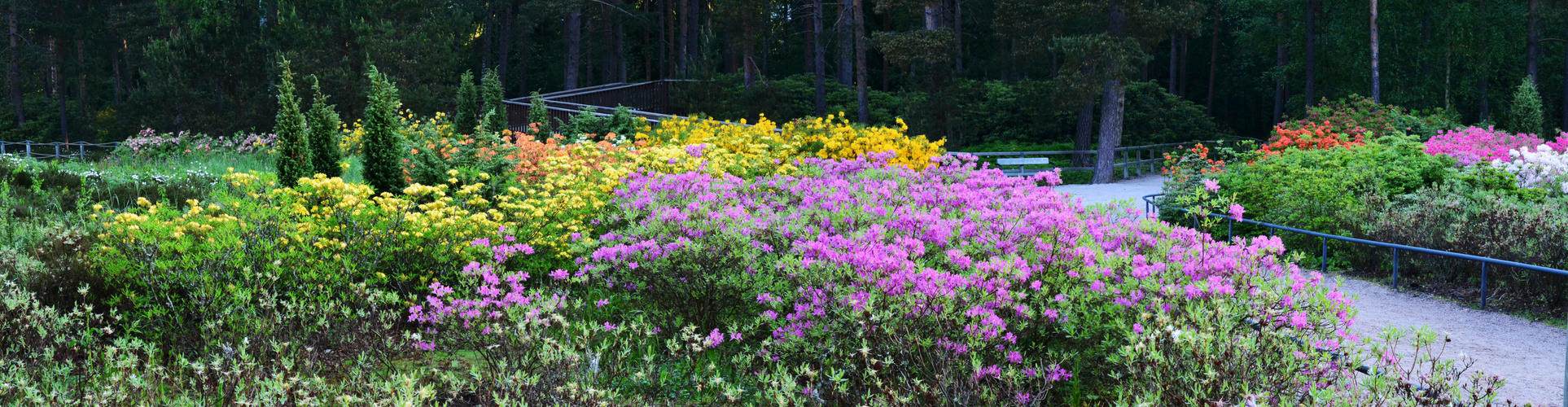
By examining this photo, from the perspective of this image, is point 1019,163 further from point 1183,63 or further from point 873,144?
point 1183,63

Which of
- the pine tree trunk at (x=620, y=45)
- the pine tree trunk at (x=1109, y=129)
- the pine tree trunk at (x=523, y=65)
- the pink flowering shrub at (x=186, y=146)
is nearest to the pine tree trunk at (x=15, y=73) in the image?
the pine tree trunk at (x=523, y=65)

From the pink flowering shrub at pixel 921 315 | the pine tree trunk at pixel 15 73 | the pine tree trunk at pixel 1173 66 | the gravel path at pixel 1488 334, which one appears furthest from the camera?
the pine tree trunk at pixel 1173 66

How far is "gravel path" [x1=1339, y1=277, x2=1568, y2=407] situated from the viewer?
5645 millimetres

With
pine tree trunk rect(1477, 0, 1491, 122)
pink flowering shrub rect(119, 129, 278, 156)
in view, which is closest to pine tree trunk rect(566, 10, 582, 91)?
pink flowering shrub rect(119, 129, 278, 156)

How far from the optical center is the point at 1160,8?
21.1 meters

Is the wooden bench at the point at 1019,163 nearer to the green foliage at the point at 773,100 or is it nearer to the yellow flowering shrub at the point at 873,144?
the green foliage at the point at 773,100

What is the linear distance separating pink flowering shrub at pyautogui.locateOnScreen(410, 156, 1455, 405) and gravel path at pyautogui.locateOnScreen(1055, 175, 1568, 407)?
1307 mm

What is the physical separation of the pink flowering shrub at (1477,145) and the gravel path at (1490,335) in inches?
181

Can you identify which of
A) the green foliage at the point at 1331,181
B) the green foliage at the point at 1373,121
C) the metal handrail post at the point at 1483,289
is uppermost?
the green foliage at the point at 1373,121

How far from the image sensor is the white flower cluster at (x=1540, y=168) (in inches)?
426

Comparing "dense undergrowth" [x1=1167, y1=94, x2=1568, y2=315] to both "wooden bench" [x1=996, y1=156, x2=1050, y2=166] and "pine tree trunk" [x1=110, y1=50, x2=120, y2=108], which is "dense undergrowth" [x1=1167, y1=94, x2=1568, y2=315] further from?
"pine tree trunk" [x1=110, y1=50, x2=120, y2=108]

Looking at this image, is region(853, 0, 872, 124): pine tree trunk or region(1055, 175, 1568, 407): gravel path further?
region(853, 0, 872, 124): pine tree trunk

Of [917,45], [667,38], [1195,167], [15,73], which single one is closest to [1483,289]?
[1195,167]

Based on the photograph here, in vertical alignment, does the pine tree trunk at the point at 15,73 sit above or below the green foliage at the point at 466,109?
above
